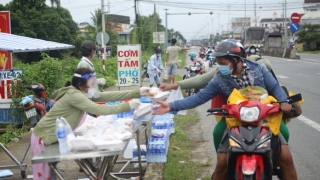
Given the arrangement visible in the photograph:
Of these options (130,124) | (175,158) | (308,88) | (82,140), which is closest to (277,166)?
(130,124)

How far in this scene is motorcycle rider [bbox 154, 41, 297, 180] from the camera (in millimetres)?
4441

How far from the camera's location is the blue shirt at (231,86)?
15.1 ft

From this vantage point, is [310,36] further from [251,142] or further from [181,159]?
[251,142]

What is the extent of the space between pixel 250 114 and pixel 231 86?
28.2 inches

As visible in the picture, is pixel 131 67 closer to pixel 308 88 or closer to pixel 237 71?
pixel 308 88

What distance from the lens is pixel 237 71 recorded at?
15.1 feet

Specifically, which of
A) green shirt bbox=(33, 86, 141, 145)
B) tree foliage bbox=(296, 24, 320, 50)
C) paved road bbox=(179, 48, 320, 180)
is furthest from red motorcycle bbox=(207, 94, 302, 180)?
tree foliage bbox=(296, 24, 320, 50)

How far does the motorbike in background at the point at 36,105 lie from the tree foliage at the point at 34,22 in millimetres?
23388

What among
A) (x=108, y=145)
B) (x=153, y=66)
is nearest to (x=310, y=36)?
(x=153, y=66)

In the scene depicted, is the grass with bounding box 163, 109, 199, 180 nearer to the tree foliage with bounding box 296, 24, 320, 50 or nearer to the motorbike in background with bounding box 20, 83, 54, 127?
the motorbike in background with bounding box 20, 83, 54, 127

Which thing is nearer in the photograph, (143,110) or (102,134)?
(102,134)

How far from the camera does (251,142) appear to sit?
3.92 meters

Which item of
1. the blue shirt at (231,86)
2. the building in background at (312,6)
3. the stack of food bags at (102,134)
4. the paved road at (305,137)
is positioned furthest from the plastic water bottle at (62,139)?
the building in background at (312,6)

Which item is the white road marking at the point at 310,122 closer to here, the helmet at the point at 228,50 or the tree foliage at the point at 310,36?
the helmet at the point at 228,50
